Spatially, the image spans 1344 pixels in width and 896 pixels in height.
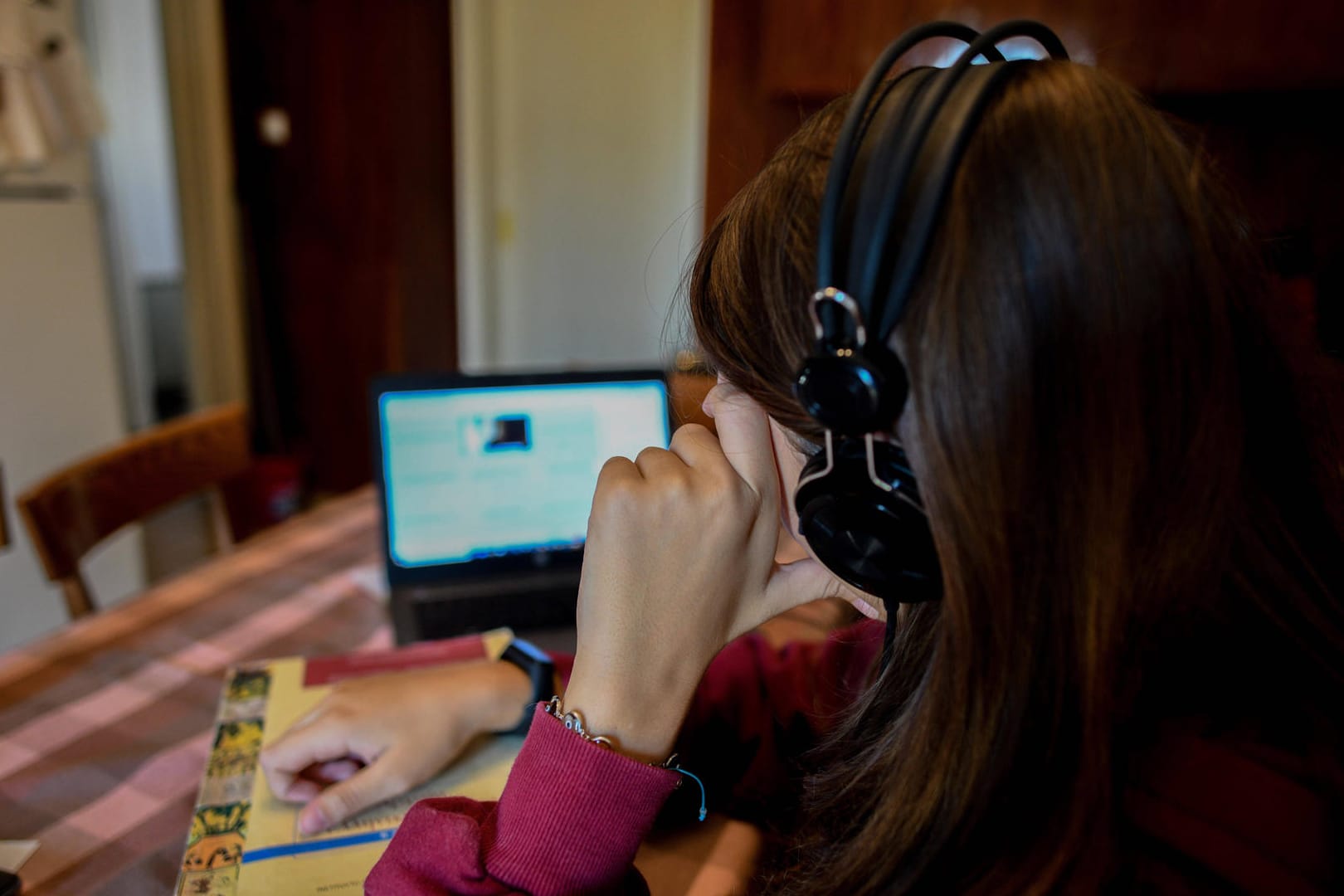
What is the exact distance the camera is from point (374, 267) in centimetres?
278

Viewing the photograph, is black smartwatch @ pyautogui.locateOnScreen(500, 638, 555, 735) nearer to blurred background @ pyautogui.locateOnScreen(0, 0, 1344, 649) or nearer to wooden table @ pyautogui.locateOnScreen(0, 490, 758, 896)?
wooden table @ pyautogui.locateOnScreen(0, 490, 758, 896)

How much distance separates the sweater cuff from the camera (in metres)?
0.47

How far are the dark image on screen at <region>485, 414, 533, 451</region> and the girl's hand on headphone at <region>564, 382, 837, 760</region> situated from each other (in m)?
Answer: 0.52

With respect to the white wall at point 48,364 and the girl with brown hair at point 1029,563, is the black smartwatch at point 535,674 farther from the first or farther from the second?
the white wall at point 48,364

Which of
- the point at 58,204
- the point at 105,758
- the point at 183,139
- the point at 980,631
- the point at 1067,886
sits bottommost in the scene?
the point at 105,758

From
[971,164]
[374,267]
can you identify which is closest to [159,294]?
[374,267]

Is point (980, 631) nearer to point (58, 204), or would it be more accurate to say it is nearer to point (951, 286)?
point (951, 286)

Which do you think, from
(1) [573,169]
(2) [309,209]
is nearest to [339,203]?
(2) [309,209]

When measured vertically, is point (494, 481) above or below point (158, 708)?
above

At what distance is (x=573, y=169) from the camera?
262cm

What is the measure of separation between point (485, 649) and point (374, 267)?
226 cm

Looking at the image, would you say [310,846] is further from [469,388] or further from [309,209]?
[309,209]

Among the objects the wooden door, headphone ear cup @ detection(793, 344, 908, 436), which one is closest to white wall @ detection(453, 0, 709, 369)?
the wooden door

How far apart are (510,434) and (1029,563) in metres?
0.73
